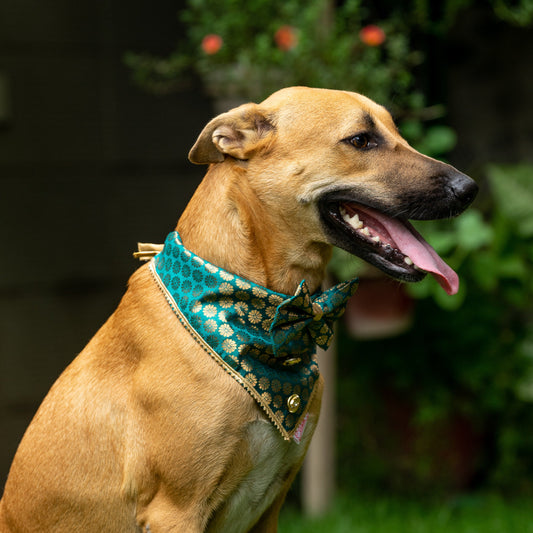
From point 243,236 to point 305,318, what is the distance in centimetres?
29

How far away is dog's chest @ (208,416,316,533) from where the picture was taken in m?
1.97

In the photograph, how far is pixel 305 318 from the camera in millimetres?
2008

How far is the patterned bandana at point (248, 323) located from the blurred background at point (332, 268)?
185 cm

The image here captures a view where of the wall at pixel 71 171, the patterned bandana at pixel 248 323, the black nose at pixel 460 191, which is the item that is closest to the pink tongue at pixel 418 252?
the black nose at pixel 460 191

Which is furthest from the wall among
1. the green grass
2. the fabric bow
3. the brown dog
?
the fabric bow

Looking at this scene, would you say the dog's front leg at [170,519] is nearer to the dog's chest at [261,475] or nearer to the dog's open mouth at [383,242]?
the dog's chest at [261,475]

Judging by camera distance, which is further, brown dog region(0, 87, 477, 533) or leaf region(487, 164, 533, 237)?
leaf region(487, 164, 533, 237)

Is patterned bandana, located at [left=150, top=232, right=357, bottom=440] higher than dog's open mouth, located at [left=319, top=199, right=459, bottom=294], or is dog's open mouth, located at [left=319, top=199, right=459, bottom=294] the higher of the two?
dog's open mouth, located at [left=319, top=199, right=459, bottom=294]

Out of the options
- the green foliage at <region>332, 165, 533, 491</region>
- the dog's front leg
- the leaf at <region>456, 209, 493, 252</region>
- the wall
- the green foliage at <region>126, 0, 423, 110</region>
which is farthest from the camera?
the wall

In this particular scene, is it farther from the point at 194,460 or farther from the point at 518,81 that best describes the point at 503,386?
the point at 194,460

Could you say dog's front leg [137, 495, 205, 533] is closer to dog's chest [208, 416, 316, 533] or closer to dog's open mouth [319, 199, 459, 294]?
dog's chest [208, 416, 316, 533]

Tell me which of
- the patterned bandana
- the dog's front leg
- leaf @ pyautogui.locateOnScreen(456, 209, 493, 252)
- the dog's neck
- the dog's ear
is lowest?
the dog's front leg

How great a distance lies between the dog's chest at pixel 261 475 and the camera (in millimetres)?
1968

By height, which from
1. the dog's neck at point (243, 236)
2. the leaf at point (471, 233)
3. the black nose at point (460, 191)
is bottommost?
the leaf at point (471, 233)
